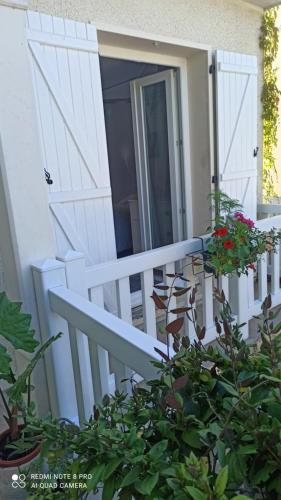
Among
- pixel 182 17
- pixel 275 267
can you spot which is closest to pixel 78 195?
pixel 275 267

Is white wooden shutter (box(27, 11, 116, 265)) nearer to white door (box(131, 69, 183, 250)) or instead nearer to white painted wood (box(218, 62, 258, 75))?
white door (box(131, 69, 183, 250))

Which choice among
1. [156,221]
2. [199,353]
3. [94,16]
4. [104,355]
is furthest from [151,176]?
[199,353]

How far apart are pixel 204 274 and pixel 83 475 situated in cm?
187

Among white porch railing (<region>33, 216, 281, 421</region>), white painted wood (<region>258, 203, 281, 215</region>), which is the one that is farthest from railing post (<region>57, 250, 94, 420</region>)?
white painted wood (<region>258, 203, 281, 215</region>)

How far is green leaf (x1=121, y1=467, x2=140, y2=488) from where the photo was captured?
669mm

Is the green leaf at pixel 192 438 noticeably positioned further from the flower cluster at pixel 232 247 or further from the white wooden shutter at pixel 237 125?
the white wooden shutter at pixel 237 125

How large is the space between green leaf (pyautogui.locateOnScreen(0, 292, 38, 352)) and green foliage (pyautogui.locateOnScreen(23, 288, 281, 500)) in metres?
0.50

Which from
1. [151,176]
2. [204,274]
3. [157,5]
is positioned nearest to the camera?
[204,274]

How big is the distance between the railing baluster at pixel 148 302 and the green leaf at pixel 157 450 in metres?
1.47

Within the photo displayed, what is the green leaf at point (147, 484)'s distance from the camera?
634 mm

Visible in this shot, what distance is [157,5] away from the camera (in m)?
3.08

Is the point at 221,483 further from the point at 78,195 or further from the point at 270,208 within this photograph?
the point at 270,208

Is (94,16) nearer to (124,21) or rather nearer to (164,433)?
(124,21)

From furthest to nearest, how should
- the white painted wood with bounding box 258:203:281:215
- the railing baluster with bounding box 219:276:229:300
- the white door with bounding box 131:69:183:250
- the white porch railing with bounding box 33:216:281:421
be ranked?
the white painted wood with bounding box 258:203:281:215 → the white door with bounding box 131:69:183:250 → the railing baluster with bounding box 219:276:229:300 → the white porch railing with bounding box 33:216:281:421
